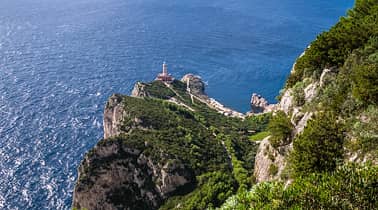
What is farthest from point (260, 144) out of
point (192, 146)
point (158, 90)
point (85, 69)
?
point (85, 69)

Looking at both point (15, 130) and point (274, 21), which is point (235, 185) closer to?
point (15, 130)

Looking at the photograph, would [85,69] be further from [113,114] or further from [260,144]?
[260,144]

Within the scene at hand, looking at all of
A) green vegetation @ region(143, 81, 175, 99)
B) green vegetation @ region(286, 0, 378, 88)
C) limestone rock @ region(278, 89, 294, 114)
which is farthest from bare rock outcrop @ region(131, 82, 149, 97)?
limestone rock @ region(278, 89, 294, 114)

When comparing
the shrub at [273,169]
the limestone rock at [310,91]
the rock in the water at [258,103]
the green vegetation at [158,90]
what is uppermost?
the green vegetation at [158,90]

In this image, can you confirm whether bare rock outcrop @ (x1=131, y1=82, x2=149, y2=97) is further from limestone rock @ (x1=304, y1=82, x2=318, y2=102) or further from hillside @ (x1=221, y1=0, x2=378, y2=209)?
limestone rock @ (x1=304, y1=82, x2=318, y2=102)

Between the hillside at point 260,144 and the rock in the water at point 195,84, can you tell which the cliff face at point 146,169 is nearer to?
the hillside at point 260,144

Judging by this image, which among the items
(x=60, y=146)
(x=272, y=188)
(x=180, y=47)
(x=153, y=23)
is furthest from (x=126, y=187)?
(x=153, y=23)

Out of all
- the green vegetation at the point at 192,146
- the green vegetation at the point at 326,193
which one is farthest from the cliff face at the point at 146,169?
the green vegetation at the point at 326,193
